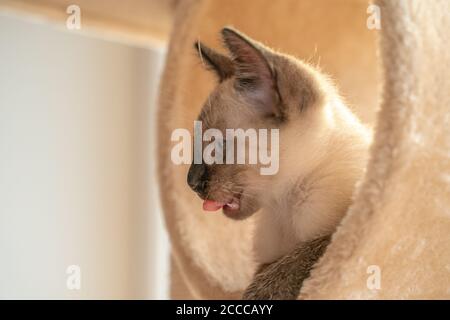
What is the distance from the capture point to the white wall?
5.25 ft

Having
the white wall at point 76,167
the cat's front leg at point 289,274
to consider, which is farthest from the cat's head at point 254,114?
the white wall at point 76,167

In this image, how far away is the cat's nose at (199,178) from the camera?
96cm

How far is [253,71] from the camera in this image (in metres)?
0.92

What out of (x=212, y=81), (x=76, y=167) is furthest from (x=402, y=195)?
(x=76, y=167)

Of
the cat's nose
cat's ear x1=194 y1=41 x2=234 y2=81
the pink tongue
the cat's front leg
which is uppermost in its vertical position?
cat's ear x1=194 y1=41 x2=234 y2=81

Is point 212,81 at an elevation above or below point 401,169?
above

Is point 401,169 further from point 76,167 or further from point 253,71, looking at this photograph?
point 76,167

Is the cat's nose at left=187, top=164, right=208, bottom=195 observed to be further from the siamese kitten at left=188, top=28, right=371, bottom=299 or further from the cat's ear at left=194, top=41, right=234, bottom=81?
the cat's ear at left=194, top=41, right=234, bottom=81

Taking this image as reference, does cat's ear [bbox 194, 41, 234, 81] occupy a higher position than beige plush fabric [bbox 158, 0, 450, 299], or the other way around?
cat's ear [bbox 194, 41, 234, 81]

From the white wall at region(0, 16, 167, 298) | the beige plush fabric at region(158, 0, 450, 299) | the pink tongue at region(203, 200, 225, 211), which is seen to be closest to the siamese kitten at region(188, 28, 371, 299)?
the pink tongue at region(203, 200, 225, 211)

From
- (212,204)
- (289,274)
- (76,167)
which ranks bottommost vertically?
(289,274)

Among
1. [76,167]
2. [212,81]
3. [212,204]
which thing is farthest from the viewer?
[76,167]

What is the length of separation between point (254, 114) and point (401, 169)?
0.28 m

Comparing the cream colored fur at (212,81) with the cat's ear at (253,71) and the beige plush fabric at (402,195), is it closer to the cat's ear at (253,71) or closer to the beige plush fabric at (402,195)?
the beige plush fabric at (402,195)
